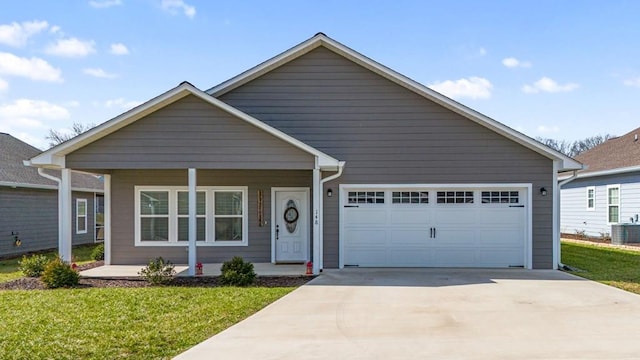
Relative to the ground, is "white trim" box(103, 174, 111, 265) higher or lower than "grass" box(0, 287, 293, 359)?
higher

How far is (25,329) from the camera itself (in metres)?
7.33

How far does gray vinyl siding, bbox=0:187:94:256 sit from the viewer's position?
57.3ft

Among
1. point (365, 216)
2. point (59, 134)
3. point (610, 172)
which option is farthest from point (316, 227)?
point (59, 134)

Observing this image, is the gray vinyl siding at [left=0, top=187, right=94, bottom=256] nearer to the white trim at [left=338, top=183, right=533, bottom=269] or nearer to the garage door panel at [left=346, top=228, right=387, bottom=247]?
the white trim at [left=338, top=183, right=533, bottom=269]

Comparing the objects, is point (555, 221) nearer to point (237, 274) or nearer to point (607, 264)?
point (607, 264)

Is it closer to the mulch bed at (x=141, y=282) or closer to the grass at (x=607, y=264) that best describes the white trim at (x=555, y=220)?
the grass at (x=607, y=264)

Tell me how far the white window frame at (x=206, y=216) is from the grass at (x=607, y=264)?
854 cm

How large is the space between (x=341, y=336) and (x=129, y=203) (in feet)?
31.6

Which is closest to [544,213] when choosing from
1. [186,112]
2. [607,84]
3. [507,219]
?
[507,219]

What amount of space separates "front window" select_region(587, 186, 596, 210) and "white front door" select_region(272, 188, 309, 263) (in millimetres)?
15114

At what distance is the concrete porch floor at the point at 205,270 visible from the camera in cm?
1262

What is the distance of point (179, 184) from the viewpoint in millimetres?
14844

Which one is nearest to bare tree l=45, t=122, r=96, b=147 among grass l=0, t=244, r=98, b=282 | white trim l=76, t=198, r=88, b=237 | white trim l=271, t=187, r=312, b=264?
white trim l=76, t=198, r=88, b=237

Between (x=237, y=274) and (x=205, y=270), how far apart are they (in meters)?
2.36
